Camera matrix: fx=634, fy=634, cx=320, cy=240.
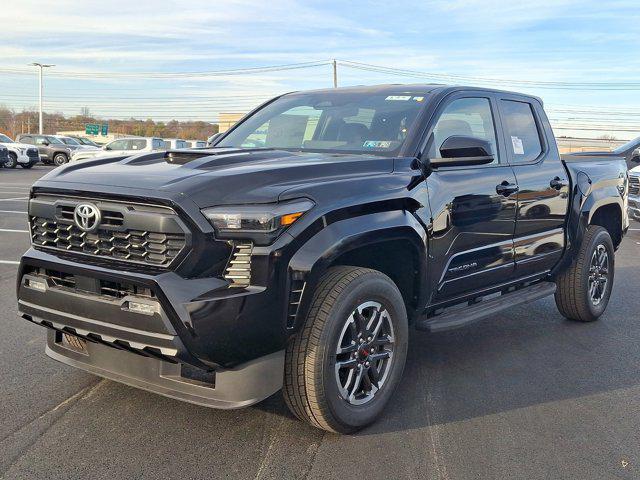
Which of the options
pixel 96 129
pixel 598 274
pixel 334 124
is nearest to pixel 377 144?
pixel 334 124

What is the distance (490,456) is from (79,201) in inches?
96.5

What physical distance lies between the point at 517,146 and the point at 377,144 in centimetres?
147

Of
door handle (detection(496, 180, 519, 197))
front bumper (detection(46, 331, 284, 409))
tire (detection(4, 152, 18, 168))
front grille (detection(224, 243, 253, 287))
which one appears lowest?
tire (detection(4, 152, 18, 168))

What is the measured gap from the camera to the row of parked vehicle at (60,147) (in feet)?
83.1

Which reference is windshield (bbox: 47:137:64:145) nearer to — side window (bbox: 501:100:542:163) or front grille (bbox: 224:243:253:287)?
side window (bbox: 501:100:542:163)

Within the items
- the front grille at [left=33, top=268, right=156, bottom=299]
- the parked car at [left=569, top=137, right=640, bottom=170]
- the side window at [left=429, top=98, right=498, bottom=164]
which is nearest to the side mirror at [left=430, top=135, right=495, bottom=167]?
the side window at [left=429, top=98, right=498, bottom=164]

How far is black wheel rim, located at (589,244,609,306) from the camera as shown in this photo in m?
5.93

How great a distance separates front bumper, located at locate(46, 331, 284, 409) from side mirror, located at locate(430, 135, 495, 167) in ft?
5.40

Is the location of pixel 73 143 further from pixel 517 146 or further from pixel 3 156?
pixel 517 146

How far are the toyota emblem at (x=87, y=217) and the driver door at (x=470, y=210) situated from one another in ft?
6.30

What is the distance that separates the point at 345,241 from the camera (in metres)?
3.22

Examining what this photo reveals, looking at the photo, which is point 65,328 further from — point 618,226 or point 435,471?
point 618,226

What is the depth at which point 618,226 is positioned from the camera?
20.9ft

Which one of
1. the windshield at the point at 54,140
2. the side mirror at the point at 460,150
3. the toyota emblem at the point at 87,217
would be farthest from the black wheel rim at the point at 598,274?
the windshield at the point at 54,140
